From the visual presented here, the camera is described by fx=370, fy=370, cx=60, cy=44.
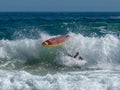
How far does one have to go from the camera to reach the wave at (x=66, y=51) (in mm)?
16359

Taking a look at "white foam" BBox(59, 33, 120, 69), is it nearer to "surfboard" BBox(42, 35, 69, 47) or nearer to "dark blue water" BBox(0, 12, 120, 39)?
"surfboard" BBox(42, 35, 69, 47)

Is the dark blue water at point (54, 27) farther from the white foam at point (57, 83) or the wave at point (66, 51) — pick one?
the white foam at point (57, 83)

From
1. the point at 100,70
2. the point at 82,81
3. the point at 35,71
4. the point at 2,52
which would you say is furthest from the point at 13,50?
the point at 82,81

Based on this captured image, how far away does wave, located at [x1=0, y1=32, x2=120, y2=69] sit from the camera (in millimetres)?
16359

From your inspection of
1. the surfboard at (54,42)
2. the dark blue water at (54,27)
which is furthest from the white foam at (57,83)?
the dark blue water at (54,27)

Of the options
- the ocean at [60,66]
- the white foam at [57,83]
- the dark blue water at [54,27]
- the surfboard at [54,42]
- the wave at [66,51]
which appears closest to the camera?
the white foam at [57,83]

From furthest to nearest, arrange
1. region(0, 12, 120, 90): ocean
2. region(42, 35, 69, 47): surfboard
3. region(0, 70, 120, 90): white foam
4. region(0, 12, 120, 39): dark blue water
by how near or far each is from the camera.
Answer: region(0, 12, 120, 39): dark blue water → region(42, 35, 69, 47): surfboard → region(0, 12, 120, 90): ocean → region(0, 70, 120, 90): white foam

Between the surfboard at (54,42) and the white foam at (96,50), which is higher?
the surfboard at (54,42)

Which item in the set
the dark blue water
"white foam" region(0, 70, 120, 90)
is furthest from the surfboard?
"white foam" region(0, 70, 120, 90)

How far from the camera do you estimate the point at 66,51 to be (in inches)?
681

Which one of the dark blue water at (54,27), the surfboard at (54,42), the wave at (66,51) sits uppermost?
the surfboard at (54,42)

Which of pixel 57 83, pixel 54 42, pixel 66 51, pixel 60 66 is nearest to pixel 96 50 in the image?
pixel 66 51

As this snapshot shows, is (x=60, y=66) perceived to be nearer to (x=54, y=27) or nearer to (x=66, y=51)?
(x=66, y=51)

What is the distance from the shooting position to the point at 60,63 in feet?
52.7
